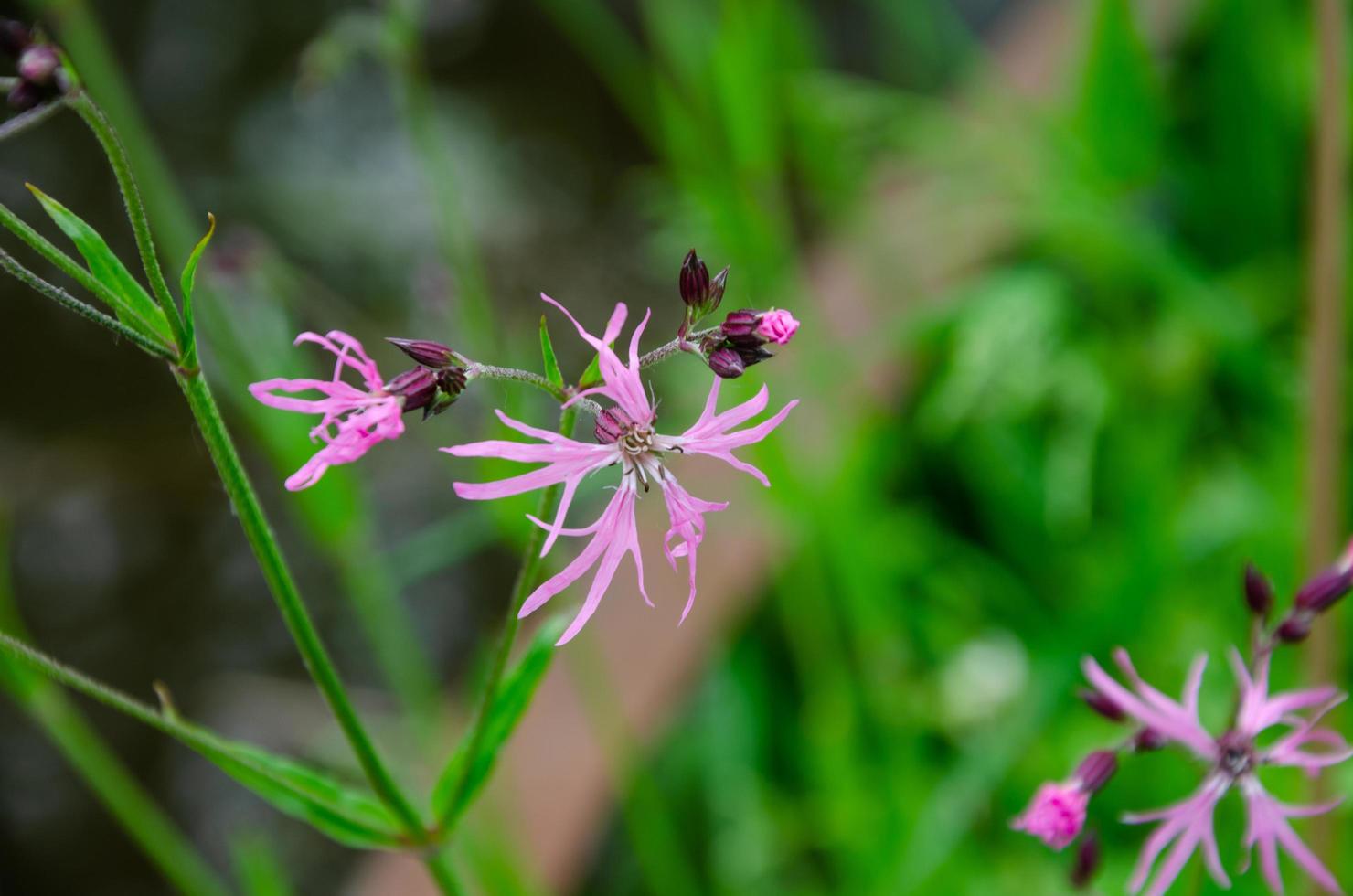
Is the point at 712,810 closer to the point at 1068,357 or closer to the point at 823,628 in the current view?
the point at 823,628

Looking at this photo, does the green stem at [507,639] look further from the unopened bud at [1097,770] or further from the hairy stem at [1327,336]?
the hairy stem at [1327,336]

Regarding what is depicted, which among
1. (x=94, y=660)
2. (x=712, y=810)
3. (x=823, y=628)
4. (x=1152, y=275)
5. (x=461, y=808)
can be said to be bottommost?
(x=712, y=810)

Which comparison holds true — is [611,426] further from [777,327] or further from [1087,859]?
[1087,859]

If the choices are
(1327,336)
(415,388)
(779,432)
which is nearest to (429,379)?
(415,388)

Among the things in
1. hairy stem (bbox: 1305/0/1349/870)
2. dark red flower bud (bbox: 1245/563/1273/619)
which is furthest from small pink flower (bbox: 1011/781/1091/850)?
hairy stem (bbox: 1305/0/1349/870)

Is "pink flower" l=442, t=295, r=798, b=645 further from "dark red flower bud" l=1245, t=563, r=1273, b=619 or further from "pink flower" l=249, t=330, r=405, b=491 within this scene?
"dark red flower bud" l=1245, t=563, r=1273, b=619

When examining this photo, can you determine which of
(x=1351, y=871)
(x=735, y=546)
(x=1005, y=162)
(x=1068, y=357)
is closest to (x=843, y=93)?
(x=1005, y=162)
